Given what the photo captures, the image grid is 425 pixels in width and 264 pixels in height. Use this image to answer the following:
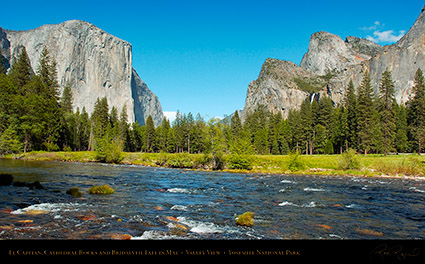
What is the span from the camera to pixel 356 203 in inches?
579

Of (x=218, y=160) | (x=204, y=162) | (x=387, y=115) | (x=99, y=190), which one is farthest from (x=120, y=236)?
(x=387, y=115)

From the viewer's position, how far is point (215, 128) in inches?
1874

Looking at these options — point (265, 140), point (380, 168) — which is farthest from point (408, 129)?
point (380, 168)

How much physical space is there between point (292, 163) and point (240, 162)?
26.6ft

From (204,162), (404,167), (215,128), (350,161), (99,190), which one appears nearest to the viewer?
(99,190)

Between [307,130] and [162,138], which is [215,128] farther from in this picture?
[162,138]

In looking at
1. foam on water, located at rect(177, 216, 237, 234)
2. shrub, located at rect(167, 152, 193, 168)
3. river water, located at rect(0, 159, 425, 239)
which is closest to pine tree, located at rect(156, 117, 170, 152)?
shrub, located at rect(167, 152, 193, 168)

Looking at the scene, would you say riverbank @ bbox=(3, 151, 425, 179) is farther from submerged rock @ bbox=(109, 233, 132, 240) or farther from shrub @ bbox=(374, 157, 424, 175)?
submerged rock @ bbox=(109, 233, 132, 240)

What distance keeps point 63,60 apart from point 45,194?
22183 centimetres

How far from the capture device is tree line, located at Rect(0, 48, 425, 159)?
49000 millimetres

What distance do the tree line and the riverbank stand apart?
2.70 meters

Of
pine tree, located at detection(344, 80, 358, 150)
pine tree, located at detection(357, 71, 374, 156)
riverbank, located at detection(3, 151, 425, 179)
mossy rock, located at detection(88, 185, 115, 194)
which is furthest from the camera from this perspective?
pine tree, located at detection(344, 80, 358, 150)
